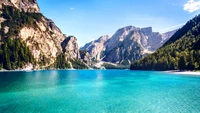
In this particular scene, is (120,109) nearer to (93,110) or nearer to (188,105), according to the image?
(93,110)

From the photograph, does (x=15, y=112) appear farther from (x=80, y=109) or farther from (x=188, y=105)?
(x=188, y=105)

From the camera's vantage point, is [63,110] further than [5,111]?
A: Yes

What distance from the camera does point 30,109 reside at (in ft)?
106

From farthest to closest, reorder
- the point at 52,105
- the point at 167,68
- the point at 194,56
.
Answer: the point at 167,68 < the point at 194,56 < the point at 52,105

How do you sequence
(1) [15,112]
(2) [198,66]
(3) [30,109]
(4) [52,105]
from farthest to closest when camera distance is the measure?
(2) [198,66]
(4) [52,105]
(3) [30,109]
(1) [15,112]

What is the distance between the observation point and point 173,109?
111 feet

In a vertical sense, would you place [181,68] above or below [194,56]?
below

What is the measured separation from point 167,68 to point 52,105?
176 meters

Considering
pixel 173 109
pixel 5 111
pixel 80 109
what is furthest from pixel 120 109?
pixel 5 111

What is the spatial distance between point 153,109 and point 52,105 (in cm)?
1946

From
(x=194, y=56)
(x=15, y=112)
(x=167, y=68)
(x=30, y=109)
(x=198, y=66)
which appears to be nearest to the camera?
(x=15, y=112)

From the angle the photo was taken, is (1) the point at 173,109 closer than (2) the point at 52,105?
Yes

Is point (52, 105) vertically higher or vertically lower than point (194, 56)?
lower

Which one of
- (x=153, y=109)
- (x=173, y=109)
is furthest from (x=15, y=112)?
(x=173, y=109)
